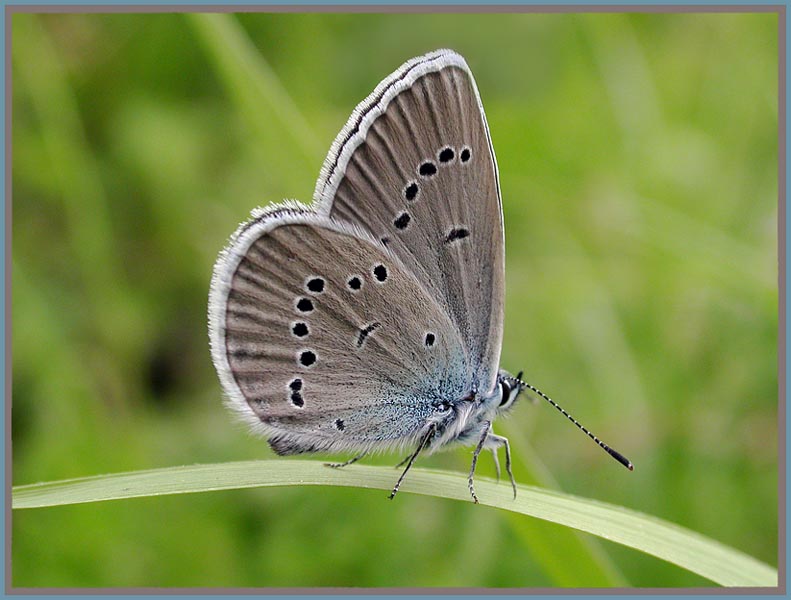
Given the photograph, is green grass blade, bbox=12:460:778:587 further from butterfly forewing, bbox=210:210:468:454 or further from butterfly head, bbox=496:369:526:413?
butterfly head, bbox=496:369:526:413

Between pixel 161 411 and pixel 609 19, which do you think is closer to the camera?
pixel 161 411

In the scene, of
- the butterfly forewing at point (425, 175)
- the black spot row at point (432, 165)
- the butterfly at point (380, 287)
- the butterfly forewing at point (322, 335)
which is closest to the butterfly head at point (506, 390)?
the butterfly at point (380, 287)

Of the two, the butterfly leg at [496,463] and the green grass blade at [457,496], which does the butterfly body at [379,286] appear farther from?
the green grass blade at [457,496]

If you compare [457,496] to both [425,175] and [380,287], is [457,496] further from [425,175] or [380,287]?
[425,175]

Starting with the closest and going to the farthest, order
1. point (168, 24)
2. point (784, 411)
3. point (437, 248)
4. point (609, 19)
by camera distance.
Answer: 1. point (437, 248)
2. point (784, 411)
3. point (168, 24)
4. point (609, 19)

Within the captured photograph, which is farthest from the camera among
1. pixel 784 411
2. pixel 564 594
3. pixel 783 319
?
pixel 784 411

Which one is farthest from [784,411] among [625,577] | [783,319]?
[625,577]

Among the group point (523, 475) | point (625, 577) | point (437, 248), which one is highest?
point (437, 248)

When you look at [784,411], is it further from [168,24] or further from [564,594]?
[168,24]
